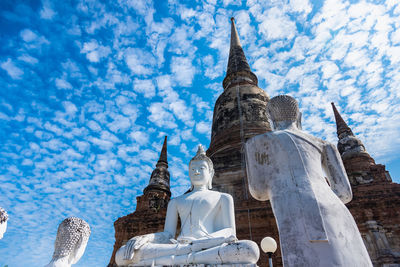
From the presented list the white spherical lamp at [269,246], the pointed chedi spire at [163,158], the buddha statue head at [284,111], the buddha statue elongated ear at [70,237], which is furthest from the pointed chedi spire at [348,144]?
the buddha statue elongated ear at [70,237]

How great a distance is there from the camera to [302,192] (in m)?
2.67

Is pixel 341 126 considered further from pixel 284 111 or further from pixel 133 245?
pixel 133 245

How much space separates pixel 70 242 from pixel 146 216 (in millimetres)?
7881

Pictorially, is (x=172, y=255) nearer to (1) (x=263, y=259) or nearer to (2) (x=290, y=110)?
(2) (x=290, y=110)

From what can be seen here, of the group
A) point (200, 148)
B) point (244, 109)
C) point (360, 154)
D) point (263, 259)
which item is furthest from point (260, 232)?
point (360, 154)

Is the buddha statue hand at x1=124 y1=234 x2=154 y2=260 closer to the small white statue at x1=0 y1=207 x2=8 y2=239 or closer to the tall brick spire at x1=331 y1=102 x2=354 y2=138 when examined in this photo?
the small white statue at x1=0 y1=207 x2=8 y2=239

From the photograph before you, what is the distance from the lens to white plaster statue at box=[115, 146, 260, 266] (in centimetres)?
272

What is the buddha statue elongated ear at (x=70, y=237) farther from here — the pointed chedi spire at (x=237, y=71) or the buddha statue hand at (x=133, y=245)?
the pointed chedi spire at (x=237, y=71)

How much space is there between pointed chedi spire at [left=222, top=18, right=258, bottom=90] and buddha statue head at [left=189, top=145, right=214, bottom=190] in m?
10.7

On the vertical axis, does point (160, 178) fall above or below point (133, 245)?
above

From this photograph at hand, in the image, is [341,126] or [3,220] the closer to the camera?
[3,220]

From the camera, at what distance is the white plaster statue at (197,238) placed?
8.92 feet

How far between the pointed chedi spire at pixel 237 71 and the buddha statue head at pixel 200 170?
1075 centimetres

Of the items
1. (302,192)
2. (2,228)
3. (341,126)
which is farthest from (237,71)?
(2,228)
